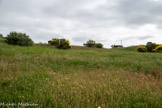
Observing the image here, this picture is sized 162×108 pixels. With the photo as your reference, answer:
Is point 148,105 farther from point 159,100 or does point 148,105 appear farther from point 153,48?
point 153,48

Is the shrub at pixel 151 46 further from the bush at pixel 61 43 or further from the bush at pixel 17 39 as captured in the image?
the bush at pixel 17 39

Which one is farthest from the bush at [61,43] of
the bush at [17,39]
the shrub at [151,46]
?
the shrub at [151,46]

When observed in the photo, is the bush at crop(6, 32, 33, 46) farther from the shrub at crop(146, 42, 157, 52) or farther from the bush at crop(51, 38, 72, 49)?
the shrub at crop(146, 42, 157, 52)

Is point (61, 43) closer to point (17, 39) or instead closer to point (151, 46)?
point (17, 39)

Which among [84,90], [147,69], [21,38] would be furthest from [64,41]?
[84,90]

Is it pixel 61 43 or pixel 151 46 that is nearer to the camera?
pixel 61 43

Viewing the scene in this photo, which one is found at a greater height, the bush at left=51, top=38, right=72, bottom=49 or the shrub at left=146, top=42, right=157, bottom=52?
the bush at left=51, top=38, right=72, bottom=49

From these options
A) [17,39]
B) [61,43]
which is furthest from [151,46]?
[17,39]

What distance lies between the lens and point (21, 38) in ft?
59.9

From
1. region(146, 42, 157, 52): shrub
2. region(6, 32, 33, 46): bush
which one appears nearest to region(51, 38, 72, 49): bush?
region(6, 32, 33, 46): bush

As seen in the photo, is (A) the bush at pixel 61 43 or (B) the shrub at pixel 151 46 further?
(B) the shrub at pixel 151 46

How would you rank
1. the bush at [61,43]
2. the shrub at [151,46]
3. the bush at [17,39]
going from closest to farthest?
the bush at [17,39] < the bush at [61,43] < the shrub at [151,46]

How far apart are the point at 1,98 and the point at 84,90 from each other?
7.72 feet

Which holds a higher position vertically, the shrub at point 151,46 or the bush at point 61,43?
the bush at point 61,43
